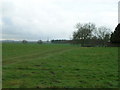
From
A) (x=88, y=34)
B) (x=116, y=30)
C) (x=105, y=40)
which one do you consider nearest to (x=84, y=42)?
(x=88, y=34)

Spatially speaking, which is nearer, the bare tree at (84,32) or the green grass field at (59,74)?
the green grass field at (59,74)

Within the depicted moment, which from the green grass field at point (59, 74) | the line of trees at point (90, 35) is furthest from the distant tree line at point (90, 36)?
the green grass field at point (59, 74)

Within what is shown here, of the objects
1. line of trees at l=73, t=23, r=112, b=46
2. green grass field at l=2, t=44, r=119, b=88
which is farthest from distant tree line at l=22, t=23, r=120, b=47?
green grass field at l=2, t=44, r=119, b=88

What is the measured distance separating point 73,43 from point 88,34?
713cm

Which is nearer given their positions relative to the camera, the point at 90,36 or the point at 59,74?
the point at 59,74

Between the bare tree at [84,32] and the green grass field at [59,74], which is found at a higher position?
the bare tree at [84,32]

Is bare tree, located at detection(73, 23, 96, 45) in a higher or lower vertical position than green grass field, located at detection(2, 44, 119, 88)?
higher

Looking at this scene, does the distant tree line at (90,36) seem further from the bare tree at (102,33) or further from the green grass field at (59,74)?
the green grass field at (59,74)

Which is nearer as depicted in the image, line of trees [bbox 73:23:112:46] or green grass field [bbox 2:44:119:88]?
green grass field [bbox 2:44:119:88]

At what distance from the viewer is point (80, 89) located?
561 cm

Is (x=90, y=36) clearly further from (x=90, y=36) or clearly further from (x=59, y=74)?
(x=59, y=74)

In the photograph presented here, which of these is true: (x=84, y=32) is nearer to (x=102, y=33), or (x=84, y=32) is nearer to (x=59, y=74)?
(x=102, y=33)

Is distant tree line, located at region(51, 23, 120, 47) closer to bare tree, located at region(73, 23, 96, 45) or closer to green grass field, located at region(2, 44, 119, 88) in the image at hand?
bare tree, located at region(73, 23, 96, 45)

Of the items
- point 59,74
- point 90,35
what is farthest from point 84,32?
point 59,74
